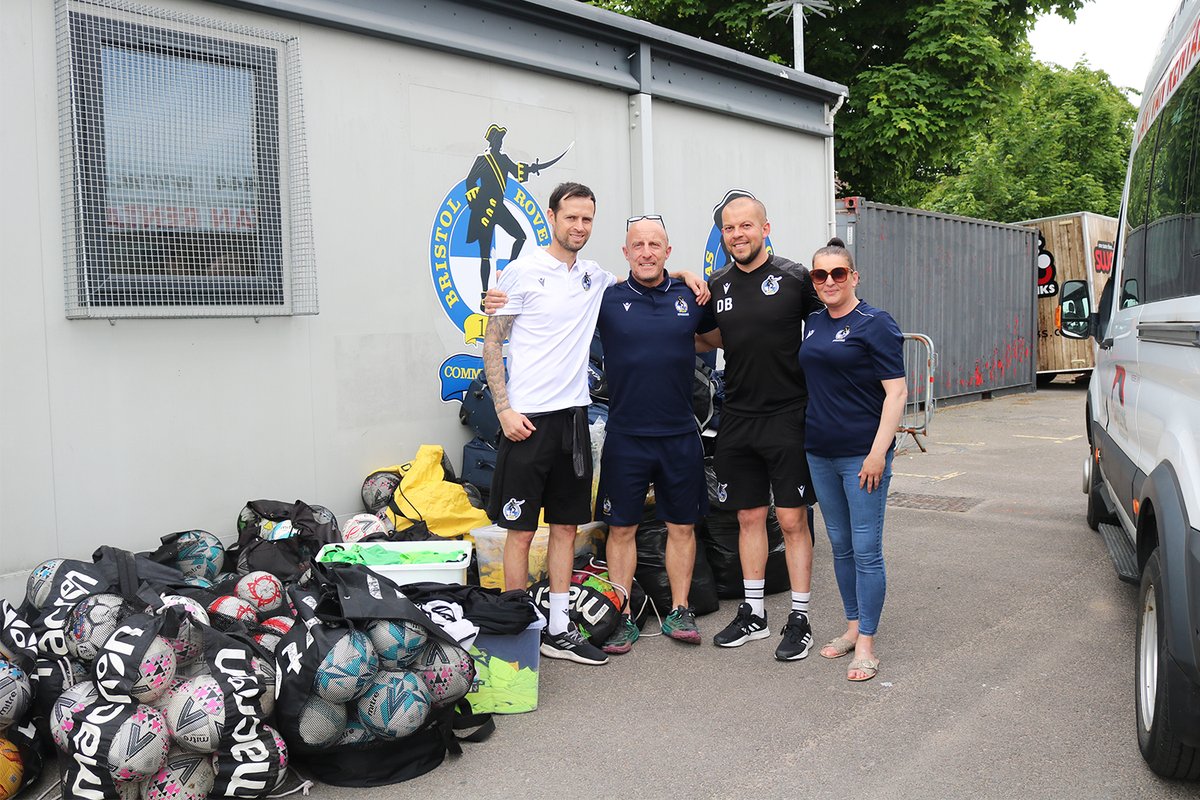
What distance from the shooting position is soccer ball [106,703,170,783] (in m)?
3.32

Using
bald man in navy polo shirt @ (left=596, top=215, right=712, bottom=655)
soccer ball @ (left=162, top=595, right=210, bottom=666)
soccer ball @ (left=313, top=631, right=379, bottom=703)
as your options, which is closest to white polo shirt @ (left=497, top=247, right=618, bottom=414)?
bald man in navy polo shirt @ (left=596, top=215, right=712, bottom=655)

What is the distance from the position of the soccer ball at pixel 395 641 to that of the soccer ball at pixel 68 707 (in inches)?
36.0

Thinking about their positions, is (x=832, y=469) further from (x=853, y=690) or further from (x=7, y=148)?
(x=7, y=148)

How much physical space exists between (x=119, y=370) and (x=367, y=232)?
1.68 m

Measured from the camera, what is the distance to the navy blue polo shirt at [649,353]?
5.07 m

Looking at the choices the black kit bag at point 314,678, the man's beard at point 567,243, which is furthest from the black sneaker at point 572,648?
the man's beard at point 567,243

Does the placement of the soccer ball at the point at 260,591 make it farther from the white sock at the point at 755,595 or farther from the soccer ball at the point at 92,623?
the white sock at the point at 755,595

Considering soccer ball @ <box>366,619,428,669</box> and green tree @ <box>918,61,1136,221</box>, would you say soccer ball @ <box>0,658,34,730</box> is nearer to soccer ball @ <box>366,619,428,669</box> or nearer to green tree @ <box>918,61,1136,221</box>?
soccer ball @ <box>366,619,428,669</box>

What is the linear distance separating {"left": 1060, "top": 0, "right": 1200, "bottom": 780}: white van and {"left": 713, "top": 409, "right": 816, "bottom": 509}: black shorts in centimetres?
142

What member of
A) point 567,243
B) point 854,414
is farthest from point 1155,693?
point 567,243

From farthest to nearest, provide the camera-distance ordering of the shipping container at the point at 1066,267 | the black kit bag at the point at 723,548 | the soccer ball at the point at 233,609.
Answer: the shipping container at the point at 1066,267
the black kit bag at the point at 723,548
the soccer ball at the point at 233,609

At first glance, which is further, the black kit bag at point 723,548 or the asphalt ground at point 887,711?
the black kit bag at point 723,548

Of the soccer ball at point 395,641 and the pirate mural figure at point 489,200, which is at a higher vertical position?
the pirate mural figure at point 489,200

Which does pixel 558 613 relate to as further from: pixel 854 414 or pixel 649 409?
pixel 854 414
